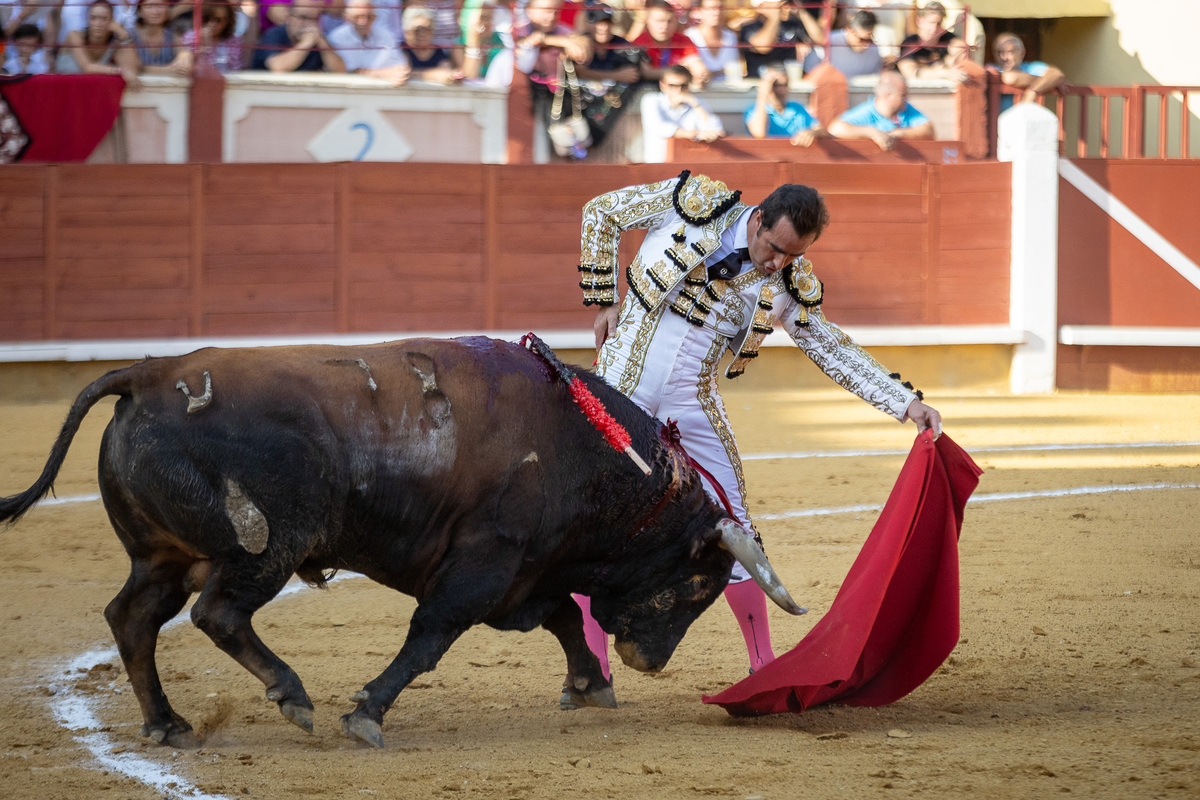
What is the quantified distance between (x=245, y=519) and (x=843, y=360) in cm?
141

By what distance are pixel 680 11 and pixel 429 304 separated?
2.65 m

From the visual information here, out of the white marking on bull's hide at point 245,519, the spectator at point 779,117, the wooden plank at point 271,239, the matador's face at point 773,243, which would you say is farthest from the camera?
the spectator at point 779,117

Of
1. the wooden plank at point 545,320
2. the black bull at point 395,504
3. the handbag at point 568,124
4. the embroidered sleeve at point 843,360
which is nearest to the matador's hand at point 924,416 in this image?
the embroidered sleeve at point 843,360

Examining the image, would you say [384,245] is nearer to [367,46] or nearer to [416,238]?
[416,238]


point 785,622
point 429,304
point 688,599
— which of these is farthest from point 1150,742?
point 429,304

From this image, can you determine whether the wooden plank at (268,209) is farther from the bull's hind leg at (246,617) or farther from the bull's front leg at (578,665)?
the bull's hind leg at (246,617)

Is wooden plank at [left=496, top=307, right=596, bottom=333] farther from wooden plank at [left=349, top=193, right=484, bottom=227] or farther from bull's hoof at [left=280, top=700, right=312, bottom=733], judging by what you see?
bull's hoof at [left=280, top=700, right=312, bottom=733]

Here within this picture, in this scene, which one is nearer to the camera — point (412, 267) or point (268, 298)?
point (268, 298)

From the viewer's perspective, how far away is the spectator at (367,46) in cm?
823

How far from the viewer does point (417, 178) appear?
8312mm

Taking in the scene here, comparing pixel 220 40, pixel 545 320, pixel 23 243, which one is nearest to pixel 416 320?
pixel 545 320

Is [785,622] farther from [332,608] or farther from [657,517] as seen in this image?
[332,608]

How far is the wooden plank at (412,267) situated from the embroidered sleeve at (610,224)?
550 cm

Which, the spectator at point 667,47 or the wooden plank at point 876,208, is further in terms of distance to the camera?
the wooden plank at point 876,208
